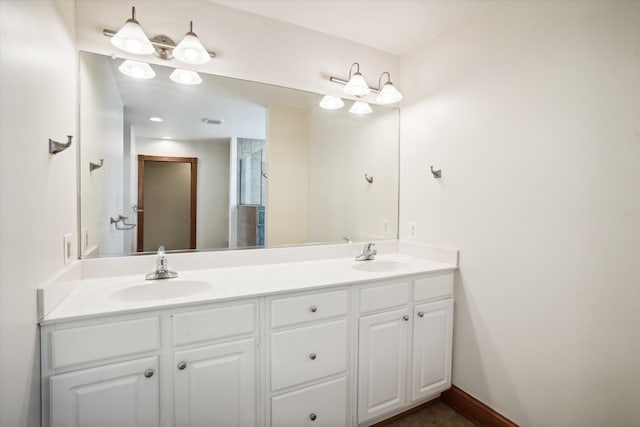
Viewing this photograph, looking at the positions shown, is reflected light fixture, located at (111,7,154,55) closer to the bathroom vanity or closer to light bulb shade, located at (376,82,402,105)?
the bathroom vanity

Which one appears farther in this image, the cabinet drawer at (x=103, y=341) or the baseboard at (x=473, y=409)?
the baseboard at (x=473, y=409)

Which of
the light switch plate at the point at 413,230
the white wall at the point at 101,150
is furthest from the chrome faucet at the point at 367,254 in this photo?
the white wall at the point at 101,150

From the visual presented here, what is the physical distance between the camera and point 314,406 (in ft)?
4.75

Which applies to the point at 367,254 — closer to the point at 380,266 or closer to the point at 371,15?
the point at 380,266

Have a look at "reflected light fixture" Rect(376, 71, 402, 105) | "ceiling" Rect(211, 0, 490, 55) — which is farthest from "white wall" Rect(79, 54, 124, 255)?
"reflected light fixture" Rect(376, 71, 402, 105)

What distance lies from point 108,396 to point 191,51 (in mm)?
1540

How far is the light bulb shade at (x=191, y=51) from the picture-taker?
151cm

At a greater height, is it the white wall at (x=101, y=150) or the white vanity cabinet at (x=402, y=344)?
the white wall at (x=101, y=150)

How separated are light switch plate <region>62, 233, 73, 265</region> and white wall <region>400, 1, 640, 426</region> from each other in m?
1.98

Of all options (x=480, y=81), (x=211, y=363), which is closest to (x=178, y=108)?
(x=211, y=363)

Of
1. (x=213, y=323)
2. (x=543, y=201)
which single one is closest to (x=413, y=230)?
(x=543, y=201)

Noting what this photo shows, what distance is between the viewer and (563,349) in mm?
1411

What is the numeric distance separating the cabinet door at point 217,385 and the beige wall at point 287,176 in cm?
77

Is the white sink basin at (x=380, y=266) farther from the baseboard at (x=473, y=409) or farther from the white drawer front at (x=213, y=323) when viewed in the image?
the white drawer front at (x=213, y=323)
